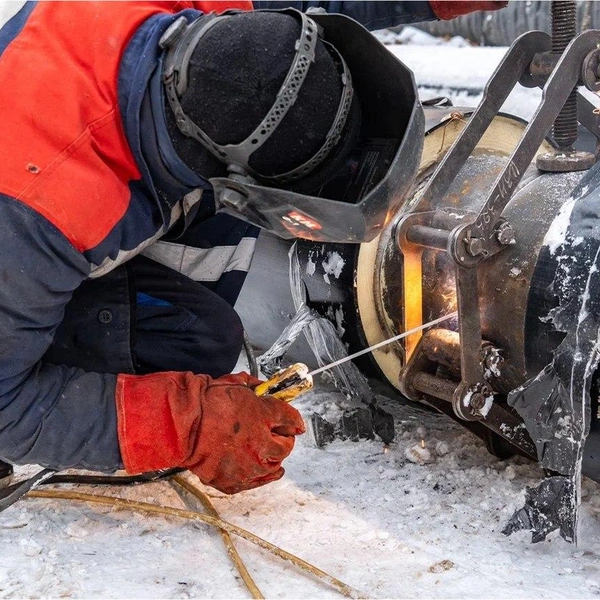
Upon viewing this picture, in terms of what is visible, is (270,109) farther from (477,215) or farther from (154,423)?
→ (154,423)

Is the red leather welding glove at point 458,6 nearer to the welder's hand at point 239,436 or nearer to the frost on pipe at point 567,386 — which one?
the frost on pipe at point 567,386

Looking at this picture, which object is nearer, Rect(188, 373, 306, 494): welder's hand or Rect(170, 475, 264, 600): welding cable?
Rect(170, 475, 264, 600): welding cable

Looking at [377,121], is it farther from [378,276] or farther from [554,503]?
[554,503]

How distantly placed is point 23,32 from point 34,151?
10.0 inches

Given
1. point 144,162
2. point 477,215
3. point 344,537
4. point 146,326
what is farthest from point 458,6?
point 344,537

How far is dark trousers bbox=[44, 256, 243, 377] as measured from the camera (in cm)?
202

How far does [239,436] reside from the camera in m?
1.82

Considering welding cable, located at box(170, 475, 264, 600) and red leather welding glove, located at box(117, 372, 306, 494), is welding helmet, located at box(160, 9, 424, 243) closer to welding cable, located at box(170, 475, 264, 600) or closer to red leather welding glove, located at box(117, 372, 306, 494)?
red leather welding glove, located at box(117, 372, 306, 494)

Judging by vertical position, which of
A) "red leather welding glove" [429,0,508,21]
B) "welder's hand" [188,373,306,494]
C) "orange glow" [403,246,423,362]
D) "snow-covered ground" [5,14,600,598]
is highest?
"red leather welding glove" [429,0,508,21]

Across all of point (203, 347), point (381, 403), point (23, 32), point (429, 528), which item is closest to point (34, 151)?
point (23, 32)

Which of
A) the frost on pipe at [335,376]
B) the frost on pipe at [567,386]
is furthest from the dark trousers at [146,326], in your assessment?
the frost on pipe at [567,386]

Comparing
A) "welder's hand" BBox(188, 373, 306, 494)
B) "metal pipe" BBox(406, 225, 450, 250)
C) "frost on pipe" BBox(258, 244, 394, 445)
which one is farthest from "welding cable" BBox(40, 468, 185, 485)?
"metal pipe" BBox(406, 225, 450, 250)

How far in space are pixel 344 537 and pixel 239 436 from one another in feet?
1.13

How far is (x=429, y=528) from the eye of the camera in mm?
1913
